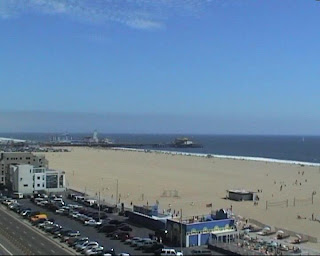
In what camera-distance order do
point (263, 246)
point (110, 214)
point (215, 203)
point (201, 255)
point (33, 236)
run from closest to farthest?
point (201, 255) → point (263, 246) → point (33, 236) → point (110, 214) → point (215, 203)

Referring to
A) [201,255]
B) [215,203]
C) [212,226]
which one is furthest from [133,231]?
[215,203]

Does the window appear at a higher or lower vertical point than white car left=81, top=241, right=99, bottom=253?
higher

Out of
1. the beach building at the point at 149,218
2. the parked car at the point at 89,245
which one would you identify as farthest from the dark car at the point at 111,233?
the parked car at the point at 89,245

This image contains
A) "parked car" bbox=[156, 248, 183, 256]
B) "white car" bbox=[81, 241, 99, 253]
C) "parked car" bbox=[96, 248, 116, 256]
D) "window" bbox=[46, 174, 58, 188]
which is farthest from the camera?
"window" bbox=[46, 174, 58, 188]

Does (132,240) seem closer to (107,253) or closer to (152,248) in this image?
(152,248)

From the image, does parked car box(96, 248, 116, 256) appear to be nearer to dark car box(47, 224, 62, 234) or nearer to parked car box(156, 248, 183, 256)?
parked car box(156, 248, 183, 256)

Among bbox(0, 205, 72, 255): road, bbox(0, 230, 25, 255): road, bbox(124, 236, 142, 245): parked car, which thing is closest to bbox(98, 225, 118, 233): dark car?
bbox(124, 236, 142, 245): parked car

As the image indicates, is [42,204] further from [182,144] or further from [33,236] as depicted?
[182,144]
